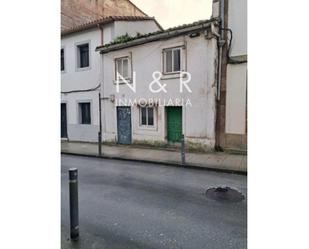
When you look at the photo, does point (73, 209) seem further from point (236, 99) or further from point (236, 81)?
point (236, 81)

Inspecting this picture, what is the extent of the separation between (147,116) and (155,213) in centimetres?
673

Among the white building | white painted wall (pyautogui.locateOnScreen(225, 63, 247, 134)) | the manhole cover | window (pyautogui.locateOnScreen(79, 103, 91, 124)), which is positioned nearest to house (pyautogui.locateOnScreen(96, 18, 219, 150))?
white painted wall (pyautogui.locateOnScreen(225, 63, 247, 134))

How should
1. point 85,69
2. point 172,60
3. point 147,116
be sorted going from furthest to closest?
point 85,69 < point 147,116 < point 172,60

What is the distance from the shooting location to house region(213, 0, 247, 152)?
8.34m

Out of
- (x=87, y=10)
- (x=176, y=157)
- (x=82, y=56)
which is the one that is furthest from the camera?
(x=87, y=10)

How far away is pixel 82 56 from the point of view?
1239 cm

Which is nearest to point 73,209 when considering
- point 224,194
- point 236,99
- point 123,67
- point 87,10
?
point 224,194

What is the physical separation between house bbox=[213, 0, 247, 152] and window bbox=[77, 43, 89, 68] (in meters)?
6.43

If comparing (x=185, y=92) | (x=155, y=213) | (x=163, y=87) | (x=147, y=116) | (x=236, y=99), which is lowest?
(x=155, y=213)

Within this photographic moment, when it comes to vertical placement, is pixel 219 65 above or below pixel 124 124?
above

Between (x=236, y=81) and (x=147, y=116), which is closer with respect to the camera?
(x=236, y=81)

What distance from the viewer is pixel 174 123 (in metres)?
9.55
